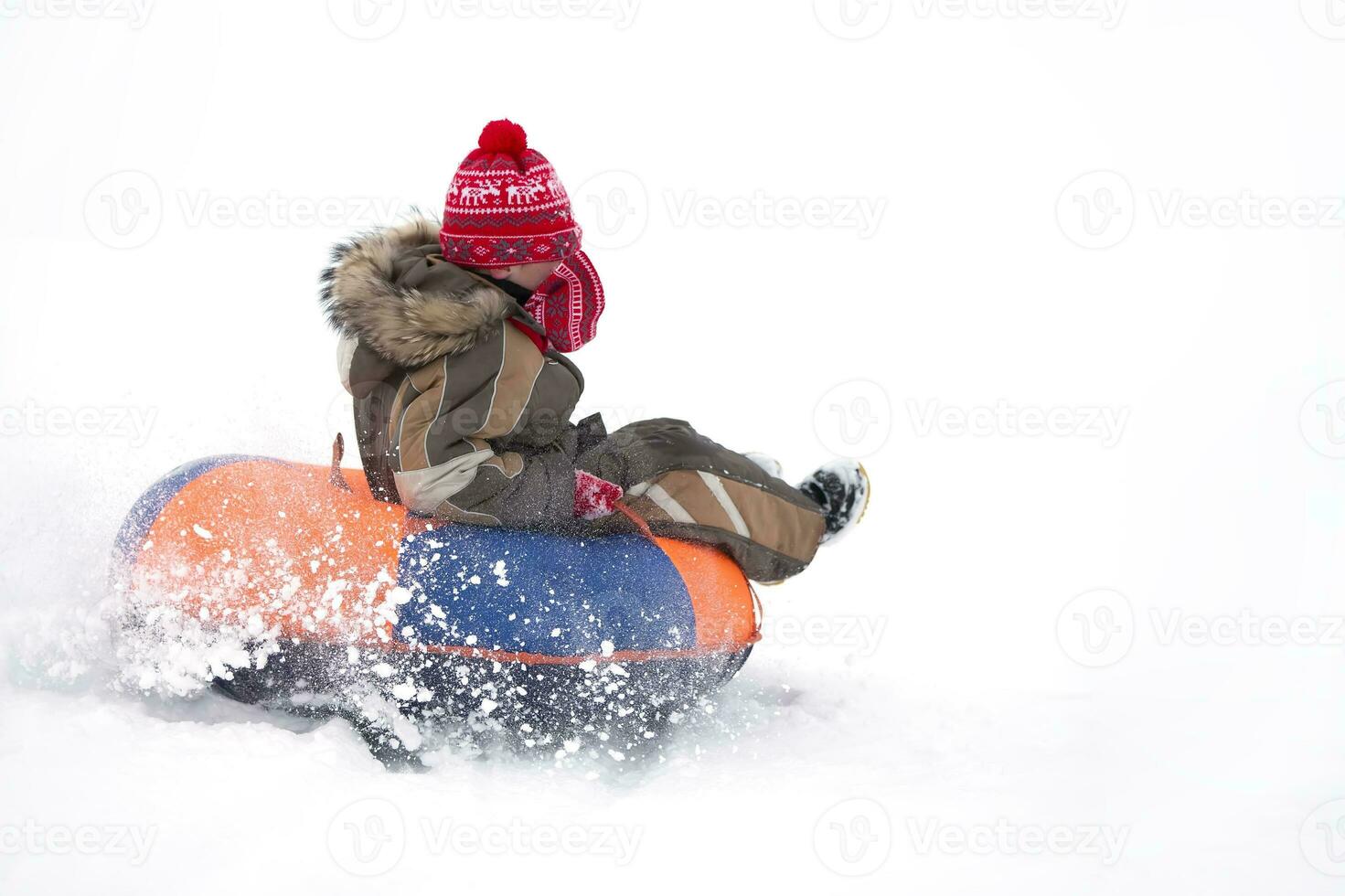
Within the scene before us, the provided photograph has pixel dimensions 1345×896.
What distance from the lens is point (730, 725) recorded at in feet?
9.96

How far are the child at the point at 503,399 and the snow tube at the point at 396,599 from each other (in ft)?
0.47

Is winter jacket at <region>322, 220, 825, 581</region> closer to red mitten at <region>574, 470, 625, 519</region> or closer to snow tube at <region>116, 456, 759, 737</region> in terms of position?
red mitten at <region>574, 470, 625, 519</region>

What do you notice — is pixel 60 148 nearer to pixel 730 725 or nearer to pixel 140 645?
pixel 140 645

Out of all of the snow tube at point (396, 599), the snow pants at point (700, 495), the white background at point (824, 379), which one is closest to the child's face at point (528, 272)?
the snow pants at point (700, 495)

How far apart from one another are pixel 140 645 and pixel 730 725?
1477 millimetres

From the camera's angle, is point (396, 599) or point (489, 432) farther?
point (489, 432)

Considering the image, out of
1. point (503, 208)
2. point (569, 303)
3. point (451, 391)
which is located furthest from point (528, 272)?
point (451, 391)

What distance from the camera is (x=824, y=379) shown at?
22.4 feet

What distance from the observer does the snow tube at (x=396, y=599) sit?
104 inches

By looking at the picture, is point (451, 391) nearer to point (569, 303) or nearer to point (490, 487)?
point (490, 487)

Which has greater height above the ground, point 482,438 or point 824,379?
point 824,379

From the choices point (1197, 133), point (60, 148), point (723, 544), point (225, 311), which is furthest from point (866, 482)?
point (60, 148)

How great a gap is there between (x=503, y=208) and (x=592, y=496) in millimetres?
760

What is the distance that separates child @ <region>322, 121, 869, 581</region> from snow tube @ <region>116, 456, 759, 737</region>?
0.14m
